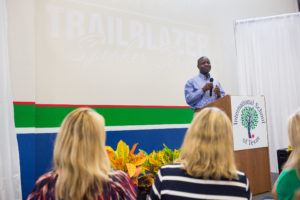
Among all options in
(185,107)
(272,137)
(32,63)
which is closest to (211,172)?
(32,63)

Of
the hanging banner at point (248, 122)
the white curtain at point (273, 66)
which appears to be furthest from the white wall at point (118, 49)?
the hanging banner at point (248, 122)

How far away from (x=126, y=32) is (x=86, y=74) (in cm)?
86

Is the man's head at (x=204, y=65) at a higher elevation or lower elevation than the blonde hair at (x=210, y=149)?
higher

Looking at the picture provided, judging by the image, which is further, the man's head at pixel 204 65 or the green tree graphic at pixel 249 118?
the man's head at pixel 204 65

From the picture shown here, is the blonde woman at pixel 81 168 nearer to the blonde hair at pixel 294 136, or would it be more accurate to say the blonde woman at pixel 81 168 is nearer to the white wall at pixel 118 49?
the blonde hair at pixel 294 136

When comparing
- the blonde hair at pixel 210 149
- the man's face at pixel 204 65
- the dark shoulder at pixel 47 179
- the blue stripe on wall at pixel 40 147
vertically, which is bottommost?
the blue stripe on wall at pixel 40 147

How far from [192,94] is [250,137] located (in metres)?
0.81

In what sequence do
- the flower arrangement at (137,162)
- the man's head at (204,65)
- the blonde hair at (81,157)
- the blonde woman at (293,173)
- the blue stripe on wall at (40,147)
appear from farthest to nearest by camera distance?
the man's head at (204,65) → the blue stripe on wall at (40,147) → the flower arrangement at (137,162) → the blonde woman at (293,173) → the blonde hair at (81,157)

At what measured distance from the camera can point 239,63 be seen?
180 inches

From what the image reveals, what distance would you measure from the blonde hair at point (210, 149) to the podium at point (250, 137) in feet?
4.57

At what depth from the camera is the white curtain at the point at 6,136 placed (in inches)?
98.7

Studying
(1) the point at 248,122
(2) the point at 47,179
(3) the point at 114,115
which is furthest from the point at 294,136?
(3) the point at 114,115

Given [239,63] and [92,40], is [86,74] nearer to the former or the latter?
[92,40]

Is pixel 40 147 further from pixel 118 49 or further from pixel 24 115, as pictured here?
pixel 118 49
